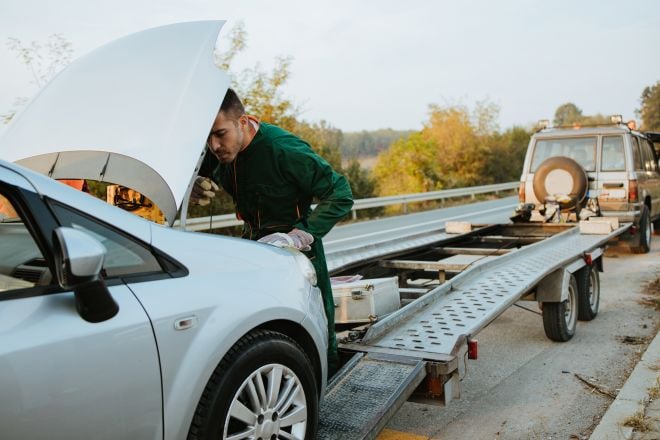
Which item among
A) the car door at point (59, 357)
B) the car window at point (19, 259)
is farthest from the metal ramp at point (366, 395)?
the car window at point (19, 259)

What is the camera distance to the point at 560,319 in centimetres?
573

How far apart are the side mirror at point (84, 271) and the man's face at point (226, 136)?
1421mm

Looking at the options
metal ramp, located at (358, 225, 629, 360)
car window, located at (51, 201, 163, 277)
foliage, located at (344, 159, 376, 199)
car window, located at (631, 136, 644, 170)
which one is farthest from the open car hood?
foliage, located at (344, 159, 376, 199)

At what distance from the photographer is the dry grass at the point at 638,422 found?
371 centimetres

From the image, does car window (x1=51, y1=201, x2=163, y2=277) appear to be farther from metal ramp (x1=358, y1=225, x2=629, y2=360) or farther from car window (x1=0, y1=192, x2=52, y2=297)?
metal ramp (x1=358, y1=225, x2=629, y2=360)

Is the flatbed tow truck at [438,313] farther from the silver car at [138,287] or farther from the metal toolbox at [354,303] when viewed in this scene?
the silver car at [138,287]

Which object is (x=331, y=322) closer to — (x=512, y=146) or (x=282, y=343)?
(x=282, y=343)

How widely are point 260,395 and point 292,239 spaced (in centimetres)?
93

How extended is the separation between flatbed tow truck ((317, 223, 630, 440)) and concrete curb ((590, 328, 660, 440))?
0.85 m

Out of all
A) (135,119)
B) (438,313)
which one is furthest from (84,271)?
(438,313)

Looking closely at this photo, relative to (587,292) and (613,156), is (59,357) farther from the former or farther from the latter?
(613,156)

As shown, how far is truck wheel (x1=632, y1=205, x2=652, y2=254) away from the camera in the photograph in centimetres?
1105

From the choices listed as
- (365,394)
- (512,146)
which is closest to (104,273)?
(365,394)

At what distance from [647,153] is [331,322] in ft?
34.7
